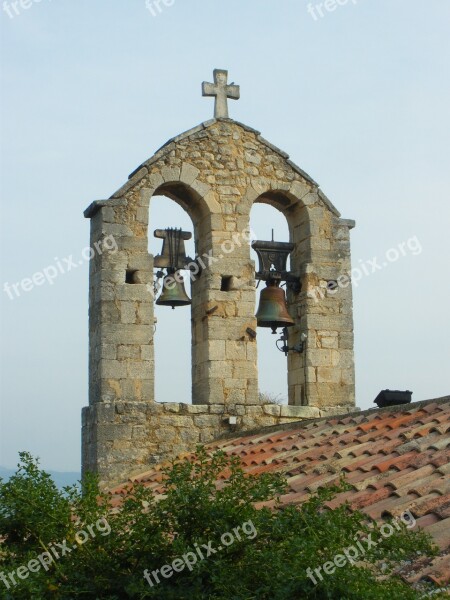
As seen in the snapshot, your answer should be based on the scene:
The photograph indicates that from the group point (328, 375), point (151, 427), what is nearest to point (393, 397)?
point (328, 375)

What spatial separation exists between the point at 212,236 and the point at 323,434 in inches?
83.2

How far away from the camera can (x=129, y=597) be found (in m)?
4.66

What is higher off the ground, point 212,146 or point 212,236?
point 212,146

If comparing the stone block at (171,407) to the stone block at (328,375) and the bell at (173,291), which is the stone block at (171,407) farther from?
the stone block at (328,375)

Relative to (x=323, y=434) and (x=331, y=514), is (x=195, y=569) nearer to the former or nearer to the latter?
(x=331, y=514)

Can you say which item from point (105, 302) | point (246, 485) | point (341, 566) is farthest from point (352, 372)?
point (341, 566)

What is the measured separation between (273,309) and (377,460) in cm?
279

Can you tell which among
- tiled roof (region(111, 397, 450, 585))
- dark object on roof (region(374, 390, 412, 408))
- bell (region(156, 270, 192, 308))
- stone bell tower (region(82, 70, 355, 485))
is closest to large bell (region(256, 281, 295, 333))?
stone bell tower (region(82, 70, 355, 485))

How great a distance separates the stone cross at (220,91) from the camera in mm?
9523

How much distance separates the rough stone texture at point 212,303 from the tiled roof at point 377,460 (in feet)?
1.18

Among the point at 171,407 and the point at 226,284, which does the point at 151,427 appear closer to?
the point at 171,407

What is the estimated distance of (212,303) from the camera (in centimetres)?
894

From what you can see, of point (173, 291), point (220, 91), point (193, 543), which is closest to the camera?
point (193, 543)

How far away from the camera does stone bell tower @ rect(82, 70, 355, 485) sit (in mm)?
8695
